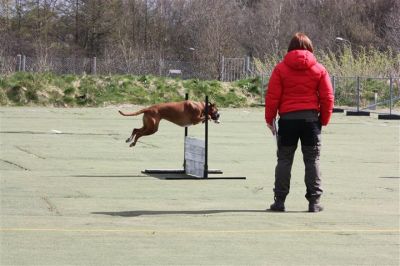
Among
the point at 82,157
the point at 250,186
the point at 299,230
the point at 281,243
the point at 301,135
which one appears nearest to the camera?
the point at 281,243

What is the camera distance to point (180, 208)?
1218 cm

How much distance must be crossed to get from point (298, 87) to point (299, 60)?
11.9 inches

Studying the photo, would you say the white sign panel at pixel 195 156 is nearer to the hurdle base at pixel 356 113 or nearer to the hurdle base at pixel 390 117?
the hurdle base at pixel 390 117

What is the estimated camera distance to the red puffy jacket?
39.0ft

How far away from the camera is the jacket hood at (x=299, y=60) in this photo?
38.8ft

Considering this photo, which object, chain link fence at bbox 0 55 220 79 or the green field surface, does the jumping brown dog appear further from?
chain link fence at bbox 0 55 220 79

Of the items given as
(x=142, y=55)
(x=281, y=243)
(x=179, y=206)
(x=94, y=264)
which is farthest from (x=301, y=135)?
(x=142, y=55)

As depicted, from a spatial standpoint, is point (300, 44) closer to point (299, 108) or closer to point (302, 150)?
point (299, 108)

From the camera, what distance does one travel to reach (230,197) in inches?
527

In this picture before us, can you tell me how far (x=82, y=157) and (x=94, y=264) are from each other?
34.8 feet

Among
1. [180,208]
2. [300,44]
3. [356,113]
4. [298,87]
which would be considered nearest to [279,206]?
[180,208]

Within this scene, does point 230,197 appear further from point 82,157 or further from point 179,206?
point 82,157

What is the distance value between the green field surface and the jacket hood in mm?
1595

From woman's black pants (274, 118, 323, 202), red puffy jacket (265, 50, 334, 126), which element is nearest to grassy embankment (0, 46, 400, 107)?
woman's black pants (274, 118, 323, 202)
